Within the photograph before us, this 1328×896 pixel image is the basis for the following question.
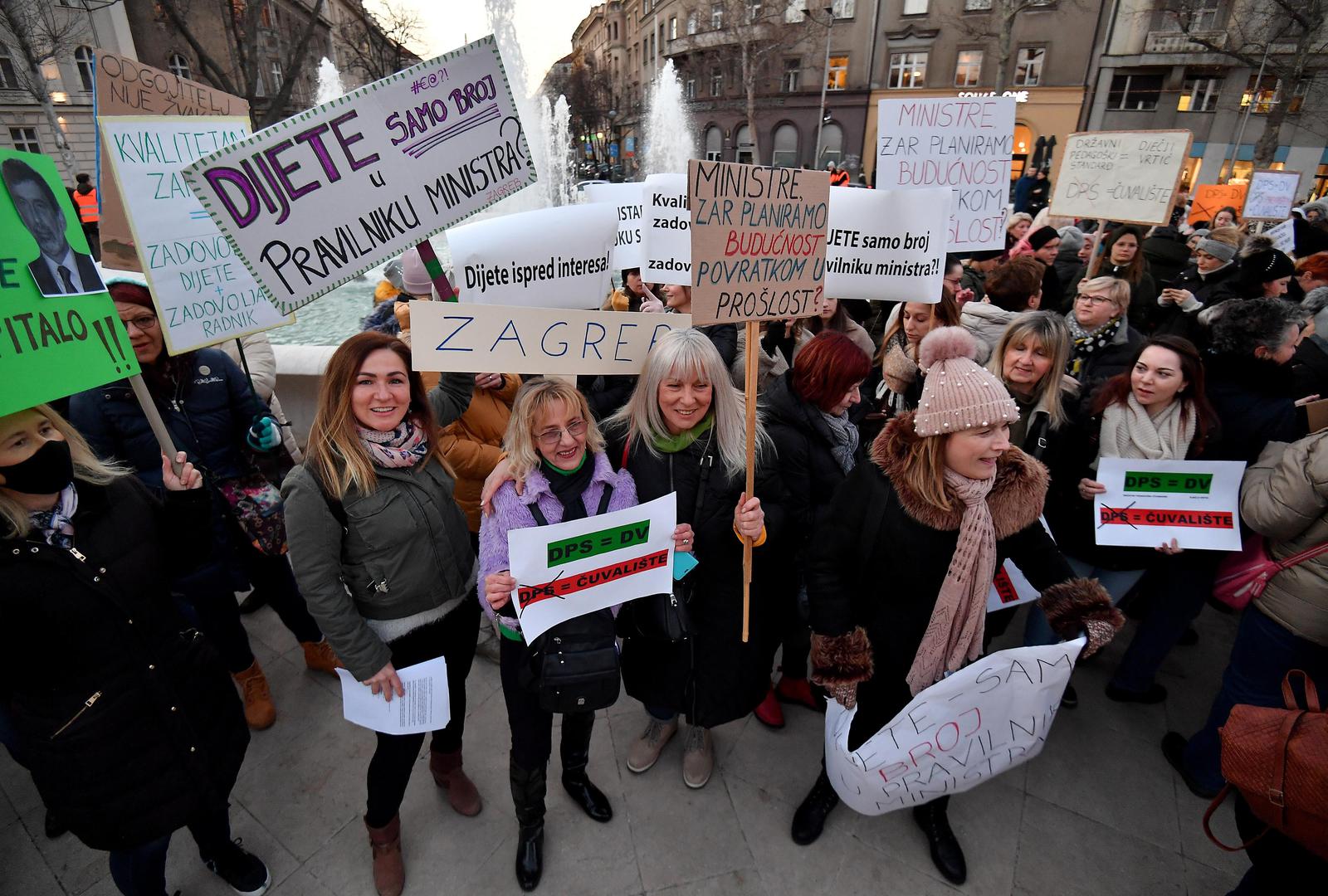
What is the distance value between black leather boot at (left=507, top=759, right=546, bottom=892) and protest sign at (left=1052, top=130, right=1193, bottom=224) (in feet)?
18.2

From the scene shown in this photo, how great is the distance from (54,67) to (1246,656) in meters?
42.9

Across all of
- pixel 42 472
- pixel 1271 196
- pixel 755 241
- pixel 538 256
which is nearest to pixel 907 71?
pixel 1271 196

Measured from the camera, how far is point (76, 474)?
197 cm

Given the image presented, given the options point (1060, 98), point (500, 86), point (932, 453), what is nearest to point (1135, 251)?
point (932, 453)

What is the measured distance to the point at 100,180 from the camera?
9.16ft

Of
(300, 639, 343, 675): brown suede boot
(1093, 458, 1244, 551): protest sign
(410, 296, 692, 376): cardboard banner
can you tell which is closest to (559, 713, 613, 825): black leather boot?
(410, 296, 692, 376): cardboard banner

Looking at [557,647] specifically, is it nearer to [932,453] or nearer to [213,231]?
[932,453]

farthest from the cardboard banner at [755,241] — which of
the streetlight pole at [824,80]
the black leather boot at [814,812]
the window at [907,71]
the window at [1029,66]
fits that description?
the window at [907,71]

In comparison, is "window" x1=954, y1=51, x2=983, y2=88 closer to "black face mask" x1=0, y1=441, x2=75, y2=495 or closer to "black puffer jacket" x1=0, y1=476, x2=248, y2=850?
"black puffer jacket" x1=0, y1=476, x2=248, y2=850

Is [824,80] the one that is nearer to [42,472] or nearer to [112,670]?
[42,472]

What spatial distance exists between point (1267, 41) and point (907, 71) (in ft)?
49.2

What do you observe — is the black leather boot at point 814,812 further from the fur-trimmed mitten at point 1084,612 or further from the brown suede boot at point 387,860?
the brown suede boot at point 387,860

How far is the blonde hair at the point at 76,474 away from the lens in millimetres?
1768

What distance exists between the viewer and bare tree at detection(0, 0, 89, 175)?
20.9 meters
